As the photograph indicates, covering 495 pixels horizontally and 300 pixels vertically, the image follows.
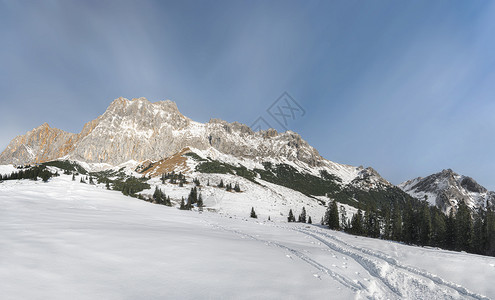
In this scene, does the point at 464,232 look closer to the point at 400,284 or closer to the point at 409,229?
the point at 409,229

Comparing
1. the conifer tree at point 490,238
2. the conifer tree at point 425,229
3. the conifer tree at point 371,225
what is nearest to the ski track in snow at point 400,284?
the conifer tree at point 371,225

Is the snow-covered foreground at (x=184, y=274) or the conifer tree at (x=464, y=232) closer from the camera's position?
the snow-covered foreground at (x=184, y=274)

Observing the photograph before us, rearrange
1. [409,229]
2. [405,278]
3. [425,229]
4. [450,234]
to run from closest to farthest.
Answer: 1. [405,278]
2. [450,234]
3. [425,229]
4. [409,229]

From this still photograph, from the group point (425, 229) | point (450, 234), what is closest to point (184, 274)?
point (425, 229)

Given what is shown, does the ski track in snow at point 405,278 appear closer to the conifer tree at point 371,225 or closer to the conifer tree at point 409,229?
the conifer tree at point 371,225

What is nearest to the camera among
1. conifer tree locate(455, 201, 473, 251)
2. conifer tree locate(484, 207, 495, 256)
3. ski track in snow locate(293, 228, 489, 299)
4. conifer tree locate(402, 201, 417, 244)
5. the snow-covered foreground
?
the snow-covered foreground

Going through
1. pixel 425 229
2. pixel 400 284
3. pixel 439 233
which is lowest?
pixel 439 233

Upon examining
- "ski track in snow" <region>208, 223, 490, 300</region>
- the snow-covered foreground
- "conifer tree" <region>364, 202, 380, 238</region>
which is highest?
the snow-covered foreground

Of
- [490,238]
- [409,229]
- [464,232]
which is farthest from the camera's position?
[409,229]

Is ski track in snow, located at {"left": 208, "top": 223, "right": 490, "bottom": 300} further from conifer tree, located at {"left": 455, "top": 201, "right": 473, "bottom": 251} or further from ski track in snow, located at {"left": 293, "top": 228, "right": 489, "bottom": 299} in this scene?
conifer tree, located at {"left": 455, "top": 201, "right": 473, "bottom": 251}

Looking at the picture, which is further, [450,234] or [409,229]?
[409,229]

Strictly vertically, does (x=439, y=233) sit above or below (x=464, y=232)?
below

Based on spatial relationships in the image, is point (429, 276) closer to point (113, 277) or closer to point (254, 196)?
point (113, 277)

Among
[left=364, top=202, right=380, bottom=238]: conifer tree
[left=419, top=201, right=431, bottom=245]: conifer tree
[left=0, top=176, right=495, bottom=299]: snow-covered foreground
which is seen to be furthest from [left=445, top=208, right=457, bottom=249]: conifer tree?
[left=0, top=176, right=495, bottom=299]: snow-covered foreground
